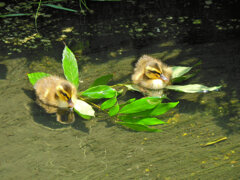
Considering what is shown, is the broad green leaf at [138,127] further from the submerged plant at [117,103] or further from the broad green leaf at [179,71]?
the broad green leaf at [179,71]

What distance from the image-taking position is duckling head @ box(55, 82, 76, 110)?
8.21ft

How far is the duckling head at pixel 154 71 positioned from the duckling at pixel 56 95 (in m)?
0.61

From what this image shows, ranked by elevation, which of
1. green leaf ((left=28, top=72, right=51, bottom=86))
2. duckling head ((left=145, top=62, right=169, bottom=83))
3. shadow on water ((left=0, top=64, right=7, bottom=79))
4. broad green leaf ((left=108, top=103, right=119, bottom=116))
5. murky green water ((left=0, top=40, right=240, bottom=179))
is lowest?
murky green water ((left=0, top=40, right=240, bottom=179))

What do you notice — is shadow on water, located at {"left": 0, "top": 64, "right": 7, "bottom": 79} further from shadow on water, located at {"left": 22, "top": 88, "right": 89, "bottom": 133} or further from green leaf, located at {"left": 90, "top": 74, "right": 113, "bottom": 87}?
green leaf, located at {"left": 90, "top": 74, "right": 113, "bottom": 87}

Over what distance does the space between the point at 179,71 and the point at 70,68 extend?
825 millimetres

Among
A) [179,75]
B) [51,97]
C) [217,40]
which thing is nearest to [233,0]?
[217,40]

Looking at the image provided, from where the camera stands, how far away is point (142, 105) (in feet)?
7.63

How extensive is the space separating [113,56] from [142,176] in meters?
1.36

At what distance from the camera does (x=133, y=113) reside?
7.77 feet

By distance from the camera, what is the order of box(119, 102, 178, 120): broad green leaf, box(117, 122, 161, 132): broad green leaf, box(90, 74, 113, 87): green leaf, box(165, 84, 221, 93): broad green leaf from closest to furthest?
box(117, 122, 161, 132): broad green leaf, box(119, 102, 178, 120): broad green leaf, box(165, 84, 221, 93): broad green leaf, box(90, 74, 113, 87): green leaf

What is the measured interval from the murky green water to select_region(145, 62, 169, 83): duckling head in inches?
6.0

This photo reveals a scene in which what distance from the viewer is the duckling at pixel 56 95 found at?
251cm

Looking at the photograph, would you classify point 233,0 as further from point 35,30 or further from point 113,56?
point 35,30

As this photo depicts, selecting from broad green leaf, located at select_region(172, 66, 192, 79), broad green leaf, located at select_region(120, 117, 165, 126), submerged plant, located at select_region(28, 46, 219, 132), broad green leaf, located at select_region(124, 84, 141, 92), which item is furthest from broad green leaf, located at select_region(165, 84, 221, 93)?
broad green leaf, located at select_region(120, 117, 165, 126)
